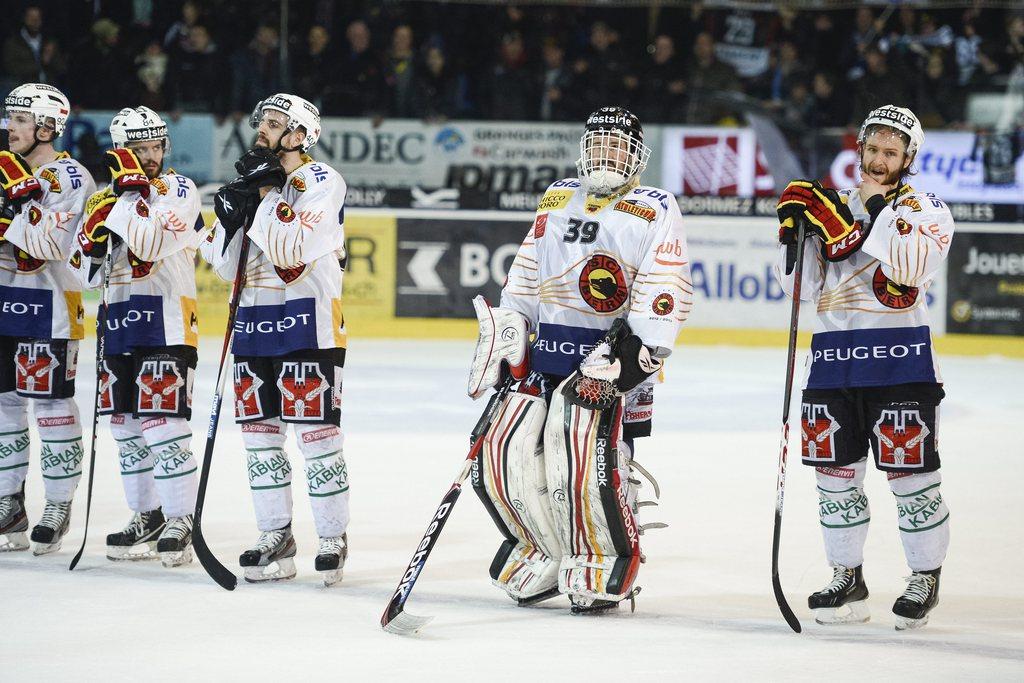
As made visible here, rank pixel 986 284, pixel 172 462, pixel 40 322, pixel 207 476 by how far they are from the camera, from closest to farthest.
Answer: pixel 207 476 < pixel 172 462 < pixel 40 322 < pixel 986 284

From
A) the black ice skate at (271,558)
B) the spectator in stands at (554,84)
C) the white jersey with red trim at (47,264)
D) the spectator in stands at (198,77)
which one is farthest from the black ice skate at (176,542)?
the spectator in stands at (554,84)

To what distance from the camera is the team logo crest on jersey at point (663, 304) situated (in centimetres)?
415

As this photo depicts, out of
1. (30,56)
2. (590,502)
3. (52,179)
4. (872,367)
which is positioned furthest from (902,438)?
(30,56)

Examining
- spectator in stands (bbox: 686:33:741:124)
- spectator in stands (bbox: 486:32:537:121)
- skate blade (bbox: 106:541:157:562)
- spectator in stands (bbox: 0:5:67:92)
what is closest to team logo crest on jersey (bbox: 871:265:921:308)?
skate blade (bbox: 106:541:157:562)

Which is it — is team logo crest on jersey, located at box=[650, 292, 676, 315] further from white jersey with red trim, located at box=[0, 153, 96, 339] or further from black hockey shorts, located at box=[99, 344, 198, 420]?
white jersey with red trim, located at box=[0, 153, 96, 339]

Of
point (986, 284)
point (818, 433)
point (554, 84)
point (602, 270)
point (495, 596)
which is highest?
point (554, 84)

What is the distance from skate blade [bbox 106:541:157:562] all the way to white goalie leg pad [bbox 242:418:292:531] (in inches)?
21.0

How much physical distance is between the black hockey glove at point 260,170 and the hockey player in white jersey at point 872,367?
1.58 m

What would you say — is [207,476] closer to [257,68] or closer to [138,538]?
[138,538]

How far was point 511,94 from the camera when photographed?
1247cm

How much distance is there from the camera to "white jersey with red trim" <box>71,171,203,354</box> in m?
4.82

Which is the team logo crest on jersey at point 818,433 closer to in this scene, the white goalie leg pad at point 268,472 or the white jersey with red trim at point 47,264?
the white goalie leg pad at point 268,472

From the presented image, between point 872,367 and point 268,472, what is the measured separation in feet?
6.37

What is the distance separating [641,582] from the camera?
186 inches
